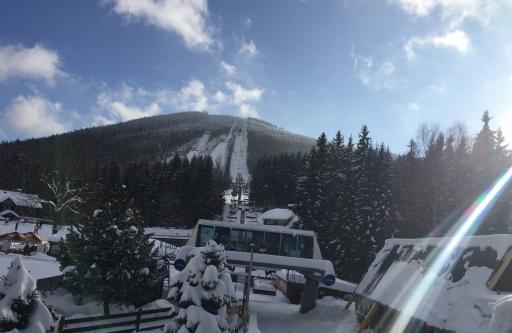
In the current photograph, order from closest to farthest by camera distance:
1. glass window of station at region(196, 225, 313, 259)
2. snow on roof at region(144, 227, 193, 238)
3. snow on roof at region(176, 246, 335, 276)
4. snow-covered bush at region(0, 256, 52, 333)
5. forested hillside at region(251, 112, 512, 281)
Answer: snow-covered bush at region(0, 256, 52, 333), snow on roof at region(176, 246, 335, 276), glass window of station at region(196, 225, 313, 259), forested hillside at region(251, 112, 512, 281), snow on roof at region(144, 227, 193, 238)

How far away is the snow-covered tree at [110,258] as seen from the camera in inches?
739

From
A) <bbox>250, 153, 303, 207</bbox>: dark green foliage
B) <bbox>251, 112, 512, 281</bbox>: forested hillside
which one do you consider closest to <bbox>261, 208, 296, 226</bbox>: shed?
<bbox>250, 153, 303, 207</bbox>: dark green foliage

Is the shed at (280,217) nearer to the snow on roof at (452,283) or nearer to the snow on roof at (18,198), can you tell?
the snow on roof at (18,198)

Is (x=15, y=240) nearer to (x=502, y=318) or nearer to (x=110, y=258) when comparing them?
(x=110, y=258)

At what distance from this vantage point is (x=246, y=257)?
2845 centimetres

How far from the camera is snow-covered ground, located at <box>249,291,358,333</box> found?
76.3 feet

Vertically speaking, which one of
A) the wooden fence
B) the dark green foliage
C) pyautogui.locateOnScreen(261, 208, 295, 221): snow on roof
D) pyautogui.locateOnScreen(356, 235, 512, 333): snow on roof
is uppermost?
the dark green foliage

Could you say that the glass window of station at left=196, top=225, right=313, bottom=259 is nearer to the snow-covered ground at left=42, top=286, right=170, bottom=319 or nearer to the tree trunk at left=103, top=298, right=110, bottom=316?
the snow-covered ground at left=42, top=286, right=170, bottom=319

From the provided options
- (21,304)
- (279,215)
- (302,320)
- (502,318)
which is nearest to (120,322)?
(21,304)

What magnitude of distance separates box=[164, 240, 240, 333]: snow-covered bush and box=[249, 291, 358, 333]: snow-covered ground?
8.96 m

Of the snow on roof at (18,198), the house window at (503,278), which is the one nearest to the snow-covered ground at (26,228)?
the snow on roof at (18,198)

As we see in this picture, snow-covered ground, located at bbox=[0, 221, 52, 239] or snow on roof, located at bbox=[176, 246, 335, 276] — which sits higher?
snow on roof, located at bbox=[176, 246, 335, 276]

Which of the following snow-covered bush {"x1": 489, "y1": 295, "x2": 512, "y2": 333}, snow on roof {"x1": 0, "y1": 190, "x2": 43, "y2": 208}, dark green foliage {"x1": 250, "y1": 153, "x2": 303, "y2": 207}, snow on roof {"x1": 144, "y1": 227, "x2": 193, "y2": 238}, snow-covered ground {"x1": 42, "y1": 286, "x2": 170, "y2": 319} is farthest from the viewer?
dark green foliage {"x1": 250, "y1": 153, "x2": 303, "y2": 207}

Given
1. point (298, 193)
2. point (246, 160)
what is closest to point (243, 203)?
point (298, 193)
